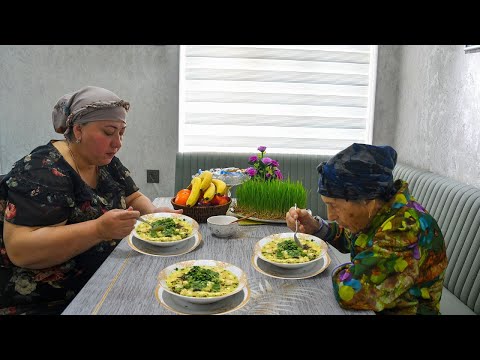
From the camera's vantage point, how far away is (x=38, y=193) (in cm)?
138

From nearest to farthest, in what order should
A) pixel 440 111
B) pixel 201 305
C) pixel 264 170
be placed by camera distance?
pixel 201 305
pixel 264 170
pixel 440 111

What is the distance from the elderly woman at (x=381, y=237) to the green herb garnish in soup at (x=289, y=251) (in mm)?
159

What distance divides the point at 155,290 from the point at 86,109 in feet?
2.41

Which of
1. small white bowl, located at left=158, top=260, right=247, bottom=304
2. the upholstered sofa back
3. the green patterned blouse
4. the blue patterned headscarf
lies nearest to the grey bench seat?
the upholstered sofa back

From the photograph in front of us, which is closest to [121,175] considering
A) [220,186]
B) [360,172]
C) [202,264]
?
[220,186]

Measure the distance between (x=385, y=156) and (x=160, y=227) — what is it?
2.84 ft

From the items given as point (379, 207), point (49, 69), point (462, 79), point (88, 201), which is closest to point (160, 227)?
point (88, 201)

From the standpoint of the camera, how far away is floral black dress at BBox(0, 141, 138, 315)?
1.37 meters

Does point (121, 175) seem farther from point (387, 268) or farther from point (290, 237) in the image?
point (387, 268)

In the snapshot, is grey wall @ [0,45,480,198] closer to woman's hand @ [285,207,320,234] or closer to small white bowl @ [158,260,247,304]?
woman's hand @ [285,207,320,234]

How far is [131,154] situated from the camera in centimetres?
366

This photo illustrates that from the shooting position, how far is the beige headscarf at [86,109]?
152 centimetres

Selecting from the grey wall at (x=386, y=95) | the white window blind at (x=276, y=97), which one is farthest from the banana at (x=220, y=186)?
the grey wall at (x=386, y=95)

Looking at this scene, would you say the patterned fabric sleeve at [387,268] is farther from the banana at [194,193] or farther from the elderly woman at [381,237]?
the banana at [194,193]
